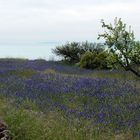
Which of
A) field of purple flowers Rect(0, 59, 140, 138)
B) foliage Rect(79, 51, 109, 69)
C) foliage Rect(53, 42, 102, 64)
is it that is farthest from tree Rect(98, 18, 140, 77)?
foliage Rect(53, 42, 102, 64)

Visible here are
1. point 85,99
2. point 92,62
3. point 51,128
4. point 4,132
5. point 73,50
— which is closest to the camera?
point 4,132

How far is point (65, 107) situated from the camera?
11.5 meters

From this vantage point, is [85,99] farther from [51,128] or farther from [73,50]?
[73,50]

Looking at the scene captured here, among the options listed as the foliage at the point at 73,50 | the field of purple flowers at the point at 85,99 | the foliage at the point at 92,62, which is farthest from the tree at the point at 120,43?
the foliage at the point at 73,50

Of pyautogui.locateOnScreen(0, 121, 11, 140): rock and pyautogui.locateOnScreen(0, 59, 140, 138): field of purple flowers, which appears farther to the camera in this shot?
pyautogui.locateOnScreen(0, 59, 140, 138): field of purple flowers

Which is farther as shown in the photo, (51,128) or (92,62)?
(92,62)

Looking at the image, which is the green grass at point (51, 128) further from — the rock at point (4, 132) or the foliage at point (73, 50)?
the foliage at point (73, 50)

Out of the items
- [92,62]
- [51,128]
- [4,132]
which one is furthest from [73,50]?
[4,132]

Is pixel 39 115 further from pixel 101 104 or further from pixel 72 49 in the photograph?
pixel 72 49

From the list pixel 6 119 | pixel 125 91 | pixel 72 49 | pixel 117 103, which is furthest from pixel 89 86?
pixel 72 49

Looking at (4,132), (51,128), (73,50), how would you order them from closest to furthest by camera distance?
(4,132) → (51,128) → (73,50)

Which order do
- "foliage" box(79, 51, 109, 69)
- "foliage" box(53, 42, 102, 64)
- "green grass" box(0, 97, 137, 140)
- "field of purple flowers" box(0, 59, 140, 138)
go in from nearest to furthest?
"green grass" box(0, 97, 137, 140)
"field of purple flowers" box(0, 59, 140, 138)
"foliage" box(79, 51, 109, 69)
"foliage" box(53, 42, 102, 64)

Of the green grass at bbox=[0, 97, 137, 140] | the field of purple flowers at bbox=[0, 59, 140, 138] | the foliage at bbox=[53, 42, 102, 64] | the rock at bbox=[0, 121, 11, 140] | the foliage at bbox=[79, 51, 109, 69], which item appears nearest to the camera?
the rock at bbox=[0, 121, 11, 140]

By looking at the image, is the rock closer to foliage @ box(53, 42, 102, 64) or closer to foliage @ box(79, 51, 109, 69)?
foliage @ box(79, 51, 109, 69)
